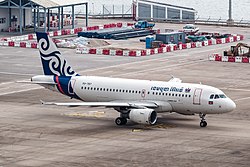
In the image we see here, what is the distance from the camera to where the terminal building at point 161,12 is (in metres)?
181

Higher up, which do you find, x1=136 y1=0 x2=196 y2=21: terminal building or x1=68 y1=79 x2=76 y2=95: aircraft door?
x1=136 y1=0 x2=196 y2=21: terminal building

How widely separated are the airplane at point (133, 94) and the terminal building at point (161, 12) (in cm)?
10840

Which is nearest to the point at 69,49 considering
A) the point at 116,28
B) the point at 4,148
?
the point at 116,28

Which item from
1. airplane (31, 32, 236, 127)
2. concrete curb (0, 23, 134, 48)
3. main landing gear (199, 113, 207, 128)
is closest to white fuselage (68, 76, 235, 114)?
airplane (31, 32, 236, 127)

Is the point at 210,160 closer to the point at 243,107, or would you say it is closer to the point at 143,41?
the point at 243,107

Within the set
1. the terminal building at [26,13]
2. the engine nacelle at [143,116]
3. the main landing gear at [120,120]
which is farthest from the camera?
the terminal building at [26,13]

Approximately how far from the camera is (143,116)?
64312 millimetres

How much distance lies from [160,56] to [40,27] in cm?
4178

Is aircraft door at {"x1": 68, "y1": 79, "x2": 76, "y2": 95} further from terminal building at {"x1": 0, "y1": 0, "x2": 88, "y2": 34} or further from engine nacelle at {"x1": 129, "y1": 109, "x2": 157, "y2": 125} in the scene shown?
terminal building at {"x1": 0, "y1": 0, "x2": 88, "y2": 34}

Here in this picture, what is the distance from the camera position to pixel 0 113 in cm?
7231

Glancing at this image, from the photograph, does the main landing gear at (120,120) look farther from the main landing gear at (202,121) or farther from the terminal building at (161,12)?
the terminal building at (161,12)

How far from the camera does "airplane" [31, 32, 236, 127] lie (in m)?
64.9

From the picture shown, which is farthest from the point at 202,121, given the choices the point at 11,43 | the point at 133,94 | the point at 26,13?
the point at 26,13

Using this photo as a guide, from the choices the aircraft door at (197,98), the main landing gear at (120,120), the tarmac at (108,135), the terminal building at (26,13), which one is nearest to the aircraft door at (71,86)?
the tarmac at (108,135)
